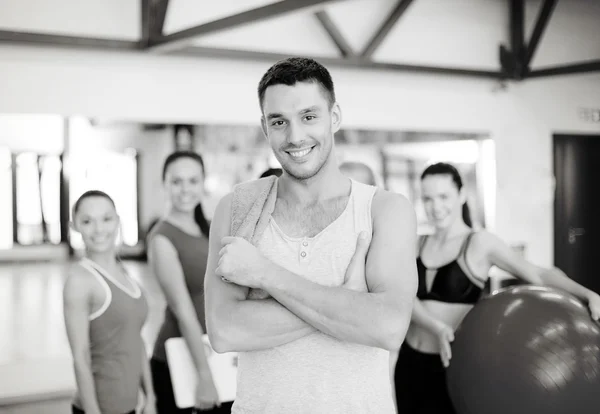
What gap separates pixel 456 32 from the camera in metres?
6.82

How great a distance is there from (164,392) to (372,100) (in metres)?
4.04

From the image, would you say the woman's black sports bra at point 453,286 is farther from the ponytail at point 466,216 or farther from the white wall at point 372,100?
the white wall at point 372,100

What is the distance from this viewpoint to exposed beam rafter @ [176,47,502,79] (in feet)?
17.9

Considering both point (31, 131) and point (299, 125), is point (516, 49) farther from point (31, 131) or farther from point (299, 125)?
point (299, 125)

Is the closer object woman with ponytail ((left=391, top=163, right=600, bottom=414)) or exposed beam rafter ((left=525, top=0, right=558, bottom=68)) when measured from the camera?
woman with ponytail ((left=391, top=163, right=600, bottom=414))

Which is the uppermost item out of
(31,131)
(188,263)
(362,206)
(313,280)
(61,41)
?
(61,41)

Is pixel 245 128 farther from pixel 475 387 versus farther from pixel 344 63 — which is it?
pixel 475 387

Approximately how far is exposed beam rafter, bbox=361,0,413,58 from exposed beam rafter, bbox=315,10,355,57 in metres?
0.17

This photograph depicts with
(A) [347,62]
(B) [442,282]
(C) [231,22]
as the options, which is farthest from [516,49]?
(B) [442,282]

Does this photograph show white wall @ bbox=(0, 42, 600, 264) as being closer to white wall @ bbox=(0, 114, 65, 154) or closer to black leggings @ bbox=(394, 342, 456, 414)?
white wall @ bbox=(0, 114, 65, 154)

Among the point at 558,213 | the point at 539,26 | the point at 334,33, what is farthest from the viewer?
the point at 558,213

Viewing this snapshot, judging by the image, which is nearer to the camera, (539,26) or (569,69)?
(569,69)

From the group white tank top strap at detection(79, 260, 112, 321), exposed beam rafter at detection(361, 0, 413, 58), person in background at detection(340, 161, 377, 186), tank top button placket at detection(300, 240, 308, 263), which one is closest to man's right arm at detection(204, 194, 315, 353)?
tank top button placket at detection(300, 240, 308, 263)

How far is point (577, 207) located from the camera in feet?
25.0
